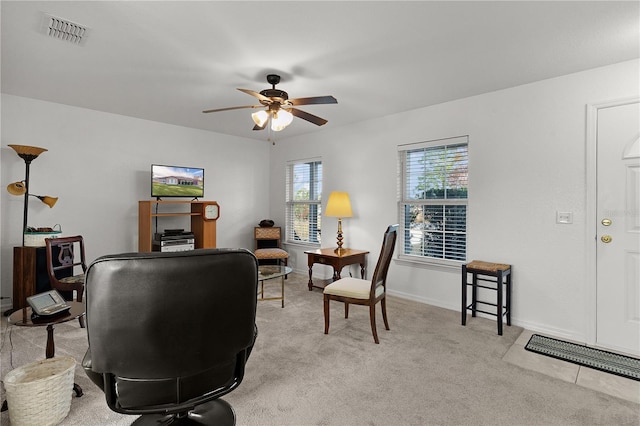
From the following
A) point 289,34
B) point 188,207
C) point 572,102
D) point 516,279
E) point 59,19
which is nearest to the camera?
point 59,19

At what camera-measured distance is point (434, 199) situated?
3.88m

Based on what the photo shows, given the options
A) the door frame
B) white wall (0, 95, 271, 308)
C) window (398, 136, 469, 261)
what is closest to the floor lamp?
white wall (0, 95, 271, 308)

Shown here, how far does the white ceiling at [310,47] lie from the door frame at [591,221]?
20.5 inches

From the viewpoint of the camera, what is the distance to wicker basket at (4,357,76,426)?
1.62 meters

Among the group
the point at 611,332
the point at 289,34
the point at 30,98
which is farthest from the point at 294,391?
the point at 30,98

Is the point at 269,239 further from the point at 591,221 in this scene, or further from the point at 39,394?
the point at 591,221

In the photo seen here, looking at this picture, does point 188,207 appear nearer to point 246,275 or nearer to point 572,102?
point 246,275

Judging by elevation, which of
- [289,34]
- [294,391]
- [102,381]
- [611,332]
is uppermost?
[289,34]

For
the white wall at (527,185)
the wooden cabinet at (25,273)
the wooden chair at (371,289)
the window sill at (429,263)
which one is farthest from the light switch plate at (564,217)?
the wooden cabinet at (25,273)

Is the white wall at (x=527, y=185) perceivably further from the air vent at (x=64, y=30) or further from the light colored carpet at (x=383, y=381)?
the air vent at (x=64, y=30)

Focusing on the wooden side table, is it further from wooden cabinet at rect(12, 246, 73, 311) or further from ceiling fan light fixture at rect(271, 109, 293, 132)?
ceiling fan light fixture at rect(271, 109, 293, 132)

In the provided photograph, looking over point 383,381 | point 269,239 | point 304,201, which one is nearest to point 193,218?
point 269,239

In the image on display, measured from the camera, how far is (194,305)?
118 centimetres

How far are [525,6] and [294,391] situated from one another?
280cm
